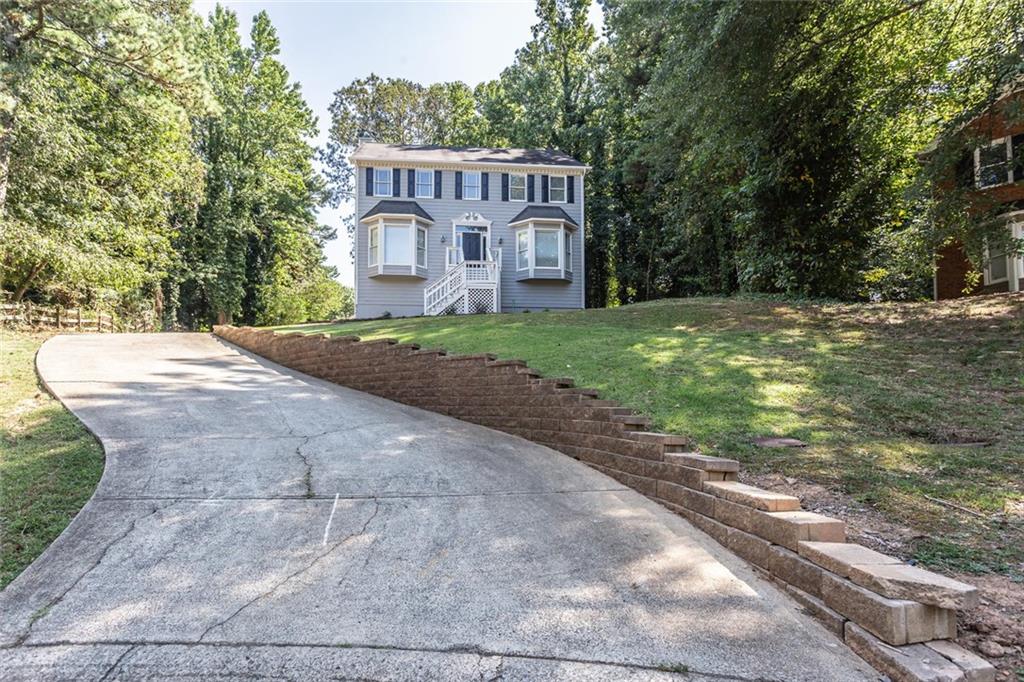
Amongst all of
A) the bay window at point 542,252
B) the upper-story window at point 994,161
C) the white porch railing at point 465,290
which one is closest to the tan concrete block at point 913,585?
the upper-story window at point 994,161

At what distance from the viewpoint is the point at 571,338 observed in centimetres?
996

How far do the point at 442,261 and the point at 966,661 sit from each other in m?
21.7

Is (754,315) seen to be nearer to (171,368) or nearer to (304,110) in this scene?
(171,368)

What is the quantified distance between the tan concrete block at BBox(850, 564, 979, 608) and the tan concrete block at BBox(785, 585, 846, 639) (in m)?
0.20

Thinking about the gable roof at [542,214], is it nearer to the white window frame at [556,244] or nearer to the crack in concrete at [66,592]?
the white window frame at [556,244]

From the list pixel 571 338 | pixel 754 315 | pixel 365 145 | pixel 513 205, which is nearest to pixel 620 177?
pixel 513 205

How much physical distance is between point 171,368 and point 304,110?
27.7 metres

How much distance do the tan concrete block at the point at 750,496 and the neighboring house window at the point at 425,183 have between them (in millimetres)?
21114

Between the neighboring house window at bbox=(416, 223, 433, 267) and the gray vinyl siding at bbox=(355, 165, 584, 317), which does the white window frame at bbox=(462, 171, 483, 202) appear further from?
the neighboring house window at bbox=(416, 223, 433, 267)

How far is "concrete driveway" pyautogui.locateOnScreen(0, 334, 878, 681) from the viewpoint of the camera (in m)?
2.38

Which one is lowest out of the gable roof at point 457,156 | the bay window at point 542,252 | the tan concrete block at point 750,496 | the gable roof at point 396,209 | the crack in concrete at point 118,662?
the crack in concrete at point 118,662

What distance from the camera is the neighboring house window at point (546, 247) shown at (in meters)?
22.8

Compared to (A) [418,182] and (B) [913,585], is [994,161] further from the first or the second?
(A) [418,182]

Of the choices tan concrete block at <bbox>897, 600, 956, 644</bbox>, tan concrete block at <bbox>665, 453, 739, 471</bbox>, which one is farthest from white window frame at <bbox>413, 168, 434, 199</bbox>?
tan concrete block at <bbox>897, 600, 956, 644</bbox>
